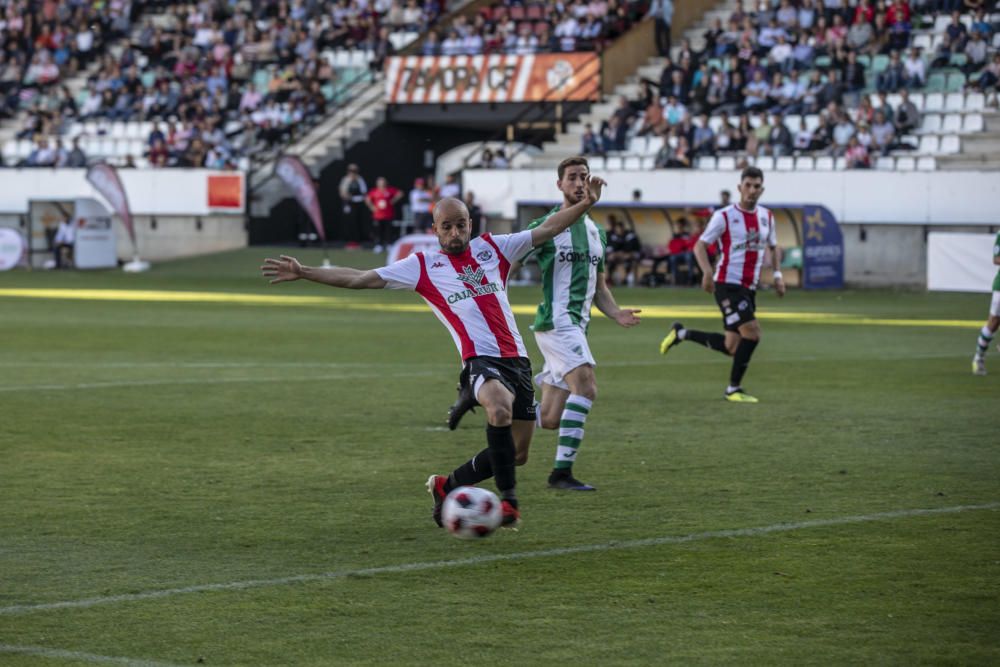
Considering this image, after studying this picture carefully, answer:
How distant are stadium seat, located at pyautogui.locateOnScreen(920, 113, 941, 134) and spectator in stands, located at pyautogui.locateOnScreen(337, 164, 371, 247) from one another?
45.6 feet

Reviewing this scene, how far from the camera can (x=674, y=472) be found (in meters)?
10.3

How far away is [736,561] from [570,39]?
35.8 meters

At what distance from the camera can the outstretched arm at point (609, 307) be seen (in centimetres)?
985

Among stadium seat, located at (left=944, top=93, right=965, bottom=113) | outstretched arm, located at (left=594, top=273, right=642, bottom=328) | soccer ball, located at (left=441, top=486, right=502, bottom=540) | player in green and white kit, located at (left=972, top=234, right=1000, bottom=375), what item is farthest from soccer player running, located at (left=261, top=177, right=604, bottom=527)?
stadium seat, located at (left=944, top=93, right=965, bottom=113)

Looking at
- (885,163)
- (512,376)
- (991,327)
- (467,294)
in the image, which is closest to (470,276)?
(467,294)

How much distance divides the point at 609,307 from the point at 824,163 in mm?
25548

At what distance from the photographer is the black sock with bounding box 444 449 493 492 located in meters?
8.39

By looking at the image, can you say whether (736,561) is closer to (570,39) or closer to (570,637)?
(570,637)

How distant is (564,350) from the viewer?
9.93 meters

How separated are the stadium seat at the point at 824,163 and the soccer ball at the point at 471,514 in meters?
27.7

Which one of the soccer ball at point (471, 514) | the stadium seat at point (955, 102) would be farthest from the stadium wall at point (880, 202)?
the soccer ball at point (471, 514)

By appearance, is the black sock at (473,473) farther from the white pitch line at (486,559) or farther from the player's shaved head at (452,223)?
the player's shaved head at (452,223)

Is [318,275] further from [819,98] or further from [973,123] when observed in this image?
[819,98]

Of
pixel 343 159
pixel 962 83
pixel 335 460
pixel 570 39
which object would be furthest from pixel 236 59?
pixel 335 460
